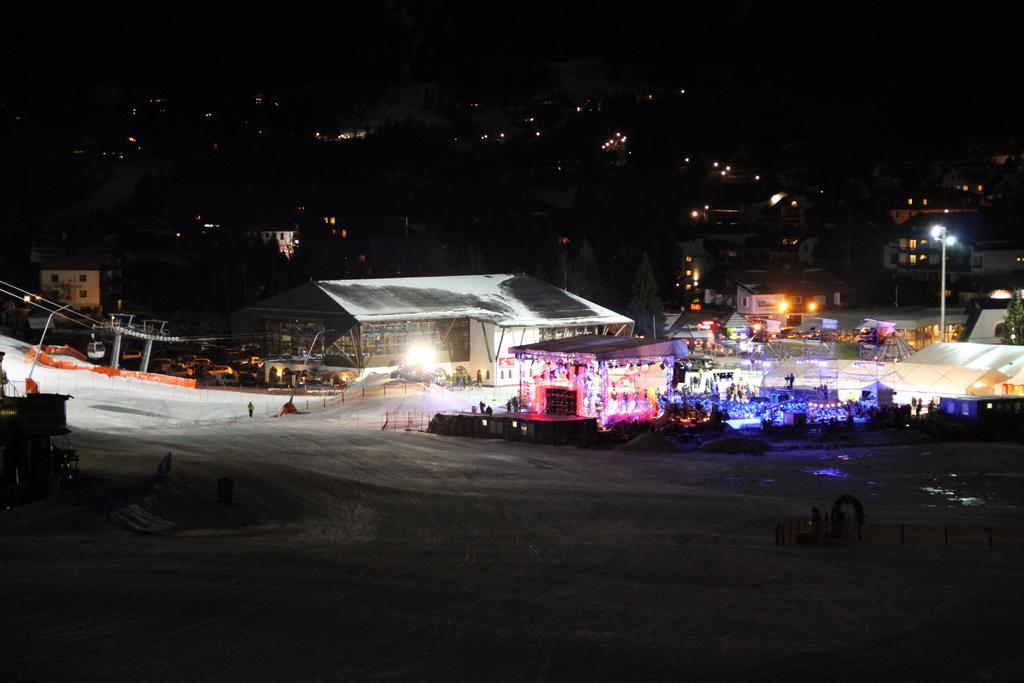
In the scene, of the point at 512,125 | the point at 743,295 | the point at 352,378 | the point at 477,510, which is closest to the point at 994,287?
the point at 743,295

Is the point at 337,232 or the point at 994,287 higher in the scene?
the point at 337,232

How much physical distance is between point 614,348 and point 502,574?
50.9 feet

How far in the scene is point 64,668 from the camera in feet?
34.0

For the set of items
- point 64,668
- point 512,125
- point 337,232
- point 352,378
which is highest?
point 512,125

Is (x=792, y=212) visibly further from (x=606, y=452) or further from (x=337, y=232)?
(x=606, y=452)

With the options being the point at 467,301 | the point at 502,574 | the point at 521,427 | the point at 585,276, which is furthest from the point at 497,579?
the point at 585,276

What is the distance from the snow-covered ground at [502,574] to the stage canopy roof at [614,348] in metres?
6.22

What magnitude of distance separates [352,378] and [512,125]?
257ft

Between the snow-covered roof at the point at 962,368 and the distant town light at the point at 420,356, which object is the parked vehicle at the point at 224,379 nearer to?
the distant town light at the point at 420,356

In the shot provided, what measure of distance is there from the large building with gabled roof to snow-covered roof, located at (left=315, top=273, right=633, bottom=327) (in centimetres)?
3

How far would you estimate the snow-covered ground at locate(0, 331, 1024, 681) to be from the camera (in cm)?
1097

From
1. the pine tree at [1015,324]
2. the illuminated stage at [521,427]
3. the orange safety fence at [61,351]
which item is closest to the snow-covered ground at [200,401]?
the orange safety fence at [61,351]

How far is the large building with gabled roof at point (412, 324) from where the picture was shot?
37188 mm

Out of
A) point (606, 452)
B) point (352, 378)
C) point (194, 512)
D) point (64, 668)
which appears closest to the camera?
point (64, 668)
